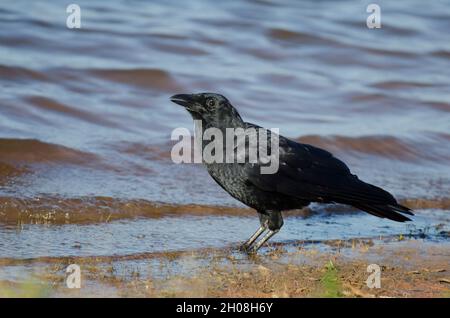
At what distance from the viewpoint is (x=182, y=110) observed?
1140 cm

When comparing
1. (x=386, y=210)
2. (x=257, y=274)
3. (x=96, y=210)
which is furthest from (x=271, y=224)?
(x=96, y=210)

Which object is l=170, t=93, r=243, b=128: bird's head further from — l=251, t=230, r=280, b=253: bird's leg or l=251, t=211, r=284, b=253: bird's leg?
l=251, t=230, r=280, b=253: bird's leg

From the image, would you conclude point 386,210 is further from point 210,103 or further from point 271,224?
point 210,103

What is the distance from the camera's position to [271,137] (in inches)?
252

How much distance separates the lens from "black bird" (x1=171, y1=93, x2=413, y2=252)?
6.13m

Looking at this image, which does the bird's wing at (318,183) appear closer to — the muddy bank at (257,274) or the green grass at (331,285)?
the muddy bank at (257,274)

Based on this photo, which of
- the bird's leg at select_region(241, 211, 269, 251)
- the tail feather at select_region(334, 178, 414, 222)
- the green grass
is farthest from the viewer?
the bird's leg at select_region(241, 211, 269, 251)

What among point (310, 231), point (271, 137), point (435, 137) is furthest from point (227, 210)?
point (435, 137)

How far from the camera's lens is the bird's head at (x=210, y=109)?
6.45m

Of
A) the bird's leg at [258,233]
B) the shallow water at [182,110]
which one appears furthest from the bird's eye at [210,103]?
the shallow water at [182,110]

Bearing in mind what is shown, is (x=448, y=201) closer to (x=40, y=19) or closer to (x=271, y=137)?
(x=271, y=137)

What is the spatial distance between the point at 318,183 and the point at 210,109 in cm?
104

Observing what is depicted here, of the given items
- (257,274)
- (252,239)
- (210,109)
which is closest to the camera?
(257,274)

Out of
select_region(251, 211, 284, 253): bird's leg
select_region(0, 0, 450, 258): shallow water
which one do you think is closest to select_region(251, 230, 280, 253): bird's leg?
select_region(251, 211, 284, 253): bird's leg
